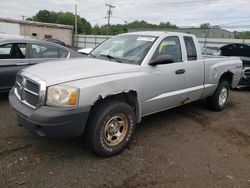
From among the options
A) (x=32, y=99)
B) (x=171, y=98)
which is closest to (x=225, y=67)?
(x=171, y=98)

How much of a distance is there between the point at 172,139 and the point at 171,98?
73 cm

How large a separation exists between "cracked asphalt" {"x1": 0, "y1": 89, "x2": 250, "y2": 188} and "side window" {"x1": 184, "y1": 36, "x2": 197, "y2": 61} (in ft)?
4.60

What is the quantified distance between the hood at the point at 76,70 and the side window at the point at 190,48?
5.40 feet

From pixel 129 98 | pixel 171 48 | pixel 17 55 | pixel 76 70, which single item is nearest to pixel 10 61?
pixel 17 55

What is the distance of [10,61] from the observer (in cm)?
595

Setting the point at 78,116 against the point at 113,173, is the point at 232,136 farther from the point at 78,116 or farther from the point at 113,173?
the point at 78,116

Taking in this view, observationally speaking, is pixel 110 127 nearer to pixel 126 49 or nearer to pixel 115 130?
pixel 115 130

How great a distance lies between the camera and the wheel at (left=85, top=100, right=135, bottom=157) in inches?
136

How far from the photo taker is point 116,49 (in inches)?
187

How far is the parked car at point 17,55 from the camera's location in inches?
231

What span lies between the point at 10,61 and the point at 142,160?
402 cm

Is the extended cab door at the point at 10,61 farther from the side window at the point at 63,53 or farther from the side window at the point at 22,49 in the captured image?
the side window at the point at 63,53

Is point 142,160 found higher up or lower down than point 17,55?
lower down

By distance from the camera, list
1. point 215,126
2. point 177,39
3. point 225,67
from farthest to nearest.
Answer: point 225,67, point 215,126, point 177,39
